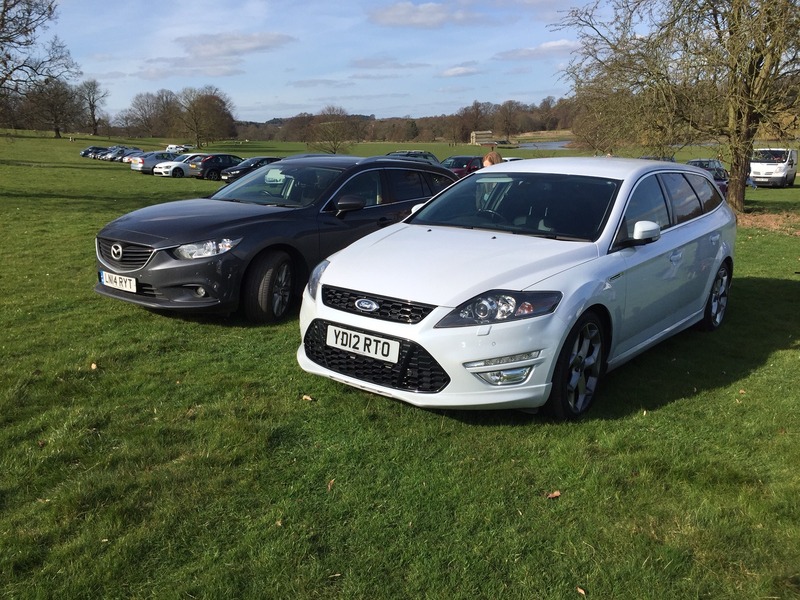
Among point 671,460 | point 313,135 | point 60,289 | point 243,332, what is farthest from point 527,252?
point 313,135

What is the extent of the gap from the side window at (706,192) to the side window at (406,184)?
9.80ft

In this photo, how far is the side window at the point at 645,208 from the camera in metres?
4.67

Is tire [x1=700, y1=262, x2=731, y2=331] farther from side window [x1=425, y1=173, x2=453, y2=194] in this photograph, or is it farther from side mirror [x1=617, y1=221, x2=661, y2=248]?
side window [x1=425, y1=173, x2=453, y2=194]

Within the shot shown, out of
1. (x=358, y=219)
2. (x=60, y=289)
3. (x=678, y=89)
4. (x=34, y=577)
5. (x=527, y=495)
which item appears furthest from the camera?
(x=678, y=89)

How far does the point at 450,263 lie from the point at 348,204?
258 cm

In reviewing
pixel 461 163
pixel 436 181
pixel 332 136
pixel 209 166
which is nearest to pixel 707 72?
pixel 436 181

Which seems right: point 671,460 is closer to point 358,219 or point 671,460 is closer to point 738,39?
point 358,219

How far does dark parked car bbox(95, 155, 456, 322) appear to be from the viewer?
5719 mm

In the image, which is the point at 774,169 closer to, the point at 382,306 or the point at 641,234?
the point at 641,234

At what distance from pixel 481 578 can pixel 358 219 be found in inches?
188

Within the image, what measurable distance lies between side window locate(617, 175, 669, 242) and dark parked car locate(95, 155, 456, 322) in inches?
107

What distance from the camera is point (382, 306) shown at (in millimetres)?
3953

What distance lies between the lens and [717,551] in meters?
2.85

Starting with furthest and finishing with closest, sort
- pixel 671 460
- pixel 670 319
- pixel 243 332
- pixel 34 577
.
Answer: pixel 243 332 → pixel 670 319 → pixel 671 460 → pixel 34 577
